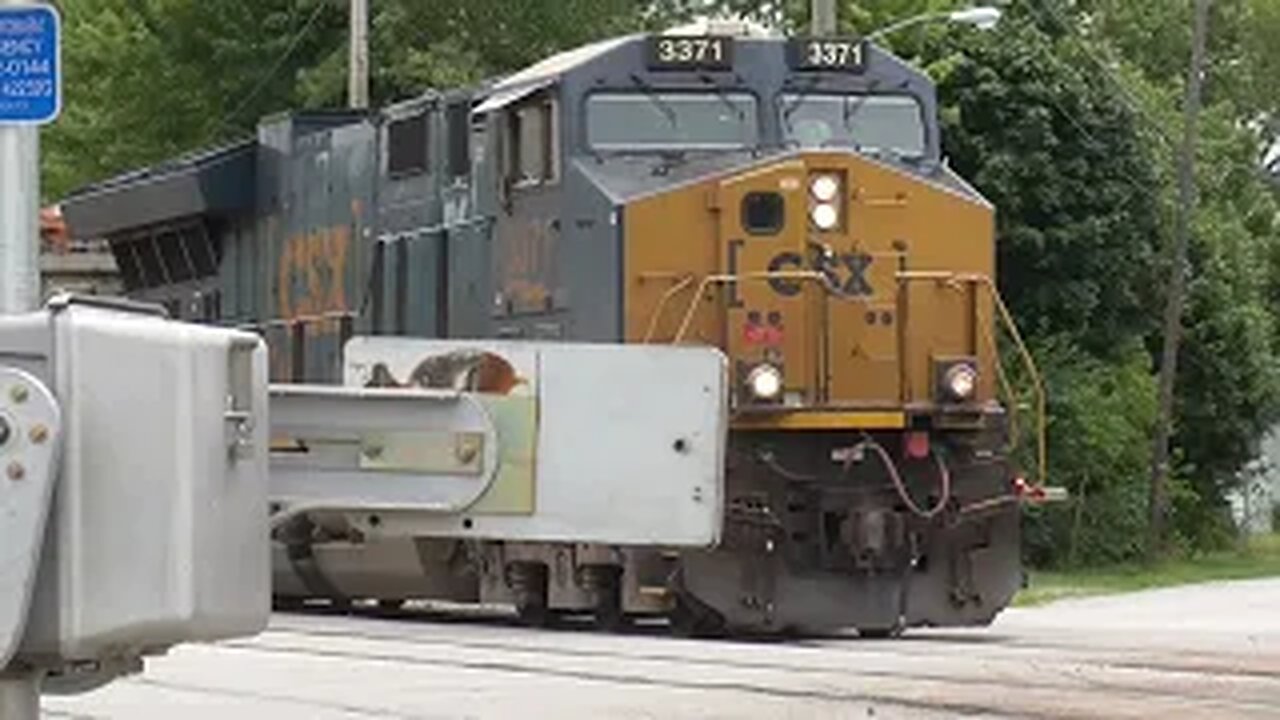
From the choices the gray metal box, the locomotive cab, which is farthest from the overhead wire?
the gray metal box

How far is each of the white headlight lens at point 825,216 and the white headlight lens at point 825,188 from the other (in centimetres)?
5

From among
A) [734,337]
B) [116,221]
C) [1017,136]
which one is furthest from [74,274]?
[1017,136]

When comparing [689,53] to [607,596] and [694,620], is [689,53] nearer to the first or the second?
[607,596]

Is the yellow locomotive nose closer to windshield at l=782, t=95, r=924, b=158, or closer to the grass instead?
windshield at l=782, t=95, r=924, b=158

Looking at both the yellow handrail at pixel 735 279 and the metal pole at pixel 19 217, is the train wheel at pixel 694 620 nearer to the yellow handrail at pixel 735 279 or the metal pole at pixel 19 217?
the yellow handrail at pixel 735 279

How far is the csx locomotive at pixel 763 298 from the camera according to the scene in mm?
15766

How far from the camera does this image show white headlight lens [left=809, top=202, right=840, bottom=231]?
16.0 metres

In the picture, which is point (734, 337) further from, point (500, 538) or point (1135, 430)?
point (1135, 430)

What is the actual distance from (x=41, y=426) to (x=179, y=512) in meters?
0.25

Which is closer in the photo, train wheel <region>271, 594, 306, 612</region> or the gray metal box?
the gray metal box

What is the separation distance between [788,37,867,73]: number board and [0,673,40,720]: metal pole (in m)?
13.0

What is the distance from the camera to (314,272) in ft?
63.0

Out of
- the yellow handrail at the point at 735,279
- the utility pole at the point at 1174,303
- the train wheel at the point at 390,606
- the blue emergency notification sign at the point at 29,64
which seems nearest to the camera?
the blue emergency notification sign at the point at 29,64

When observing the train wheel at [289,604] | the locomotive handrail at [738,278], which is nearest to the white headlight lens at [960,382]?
the locomotive handrail at [738,278]
